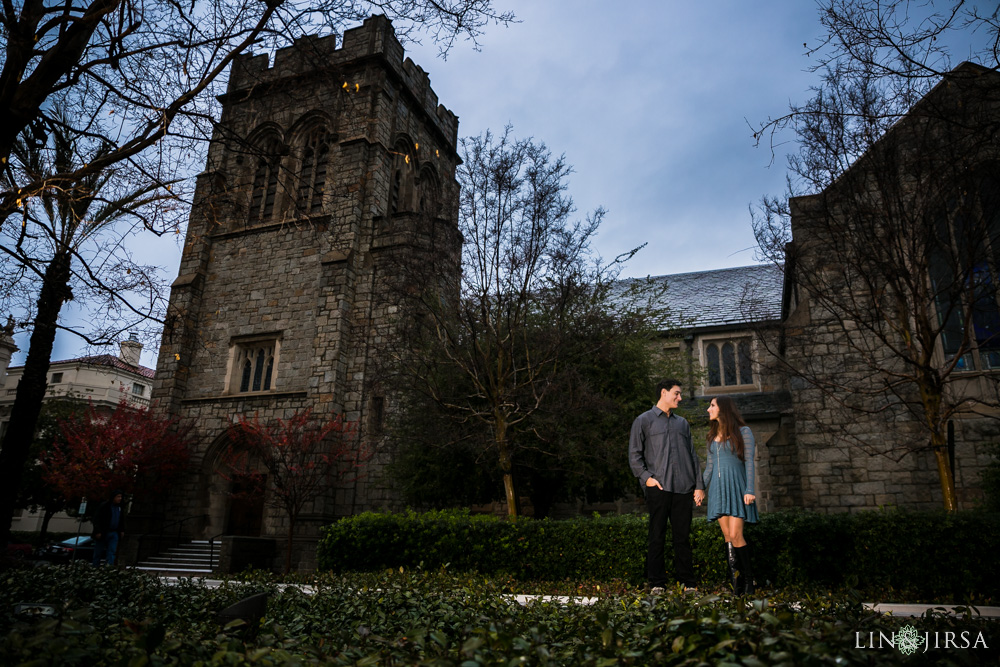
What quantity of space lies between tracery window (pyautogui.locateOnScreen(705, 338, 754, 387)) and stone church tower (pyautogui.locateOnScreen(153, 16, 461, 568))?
11.7 meters

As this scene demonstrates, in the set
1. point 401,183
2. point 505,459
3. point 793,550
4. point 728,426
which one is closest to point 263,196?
point 401,183

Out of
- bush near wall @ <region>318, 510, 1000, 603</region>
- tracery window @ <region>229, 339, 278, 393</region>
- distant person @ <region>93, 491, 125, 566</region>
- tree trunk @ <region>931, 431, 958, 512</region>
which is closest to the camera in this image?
bush near wall @ <region>318, 510, 1000, 603</region>

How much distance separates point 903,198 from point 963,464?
5088 mm

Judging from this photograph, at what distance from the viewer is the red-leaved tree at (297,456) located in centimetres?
1472

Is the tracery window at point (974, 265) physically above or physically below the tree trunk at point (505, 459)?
above

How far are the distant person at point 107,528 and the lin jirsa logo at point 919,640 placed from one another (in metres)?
13.1

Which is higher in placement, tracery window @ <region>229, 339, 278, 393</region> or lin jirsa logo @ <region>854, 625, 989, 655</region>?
tracery window @ <region>229, 339, 278, 393</region>

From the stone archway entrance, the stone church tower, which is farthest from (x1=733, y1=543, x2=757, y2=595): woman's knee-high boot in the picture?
the stone archway entrance

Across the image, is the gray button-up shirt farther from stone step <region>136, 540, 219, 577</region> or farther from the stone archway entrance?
the stone archway entrance

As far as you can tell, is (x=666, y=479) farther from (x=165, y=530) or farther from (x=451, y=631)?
(x=165, y=530)

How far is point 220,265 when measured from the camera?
68.1 ft

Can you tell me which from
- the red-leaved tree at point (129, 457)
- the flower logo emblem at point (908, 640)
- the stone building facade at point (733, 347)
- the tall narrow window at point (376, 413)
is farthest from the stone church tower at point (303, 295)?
the flower logo emblem at point (908, 640)

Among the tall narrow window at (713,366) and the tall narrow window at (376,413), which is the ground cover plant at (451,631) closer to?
the tall narrow window at (376,413)

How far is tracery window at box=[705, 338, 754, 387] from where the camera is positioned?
22188 millimetres
